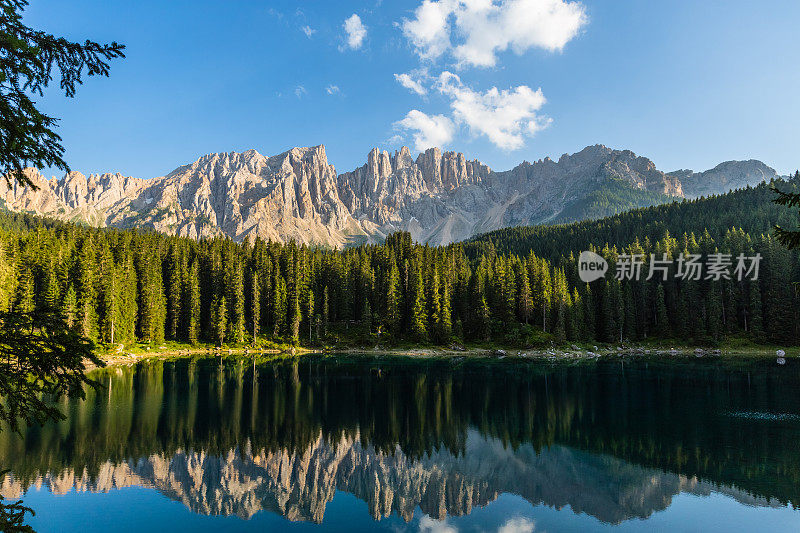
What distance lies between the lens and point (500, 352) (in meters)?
99.2

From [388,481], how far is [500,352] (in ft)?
252

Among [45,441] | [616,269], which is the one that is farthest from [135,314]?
[616,269]

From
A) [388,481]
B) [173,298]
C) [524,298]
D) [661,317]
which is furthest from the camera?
[661,317]

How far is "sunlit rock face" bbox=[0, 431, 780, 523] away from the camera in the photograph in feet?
76.3

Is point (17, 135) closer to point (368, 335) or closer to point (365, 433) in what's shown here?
point (365, 433)

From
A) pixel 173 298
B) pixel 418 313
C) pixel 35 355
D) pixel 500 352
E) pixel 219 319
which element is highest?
pixel 173 298

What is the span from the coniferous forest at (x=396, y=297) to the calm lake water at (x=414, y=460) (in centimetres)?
5452

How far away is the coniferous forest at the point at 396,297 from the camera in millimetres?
99938

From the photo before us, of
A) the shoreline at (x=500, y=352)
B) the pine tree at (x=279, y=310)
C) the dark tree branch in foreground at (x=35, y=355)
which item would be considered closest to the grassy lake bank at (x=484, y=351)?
the shoreline at (x=500, y=352)

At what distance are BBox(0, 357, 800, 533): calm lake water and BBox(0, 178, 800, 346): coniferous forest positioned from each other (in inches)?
2146

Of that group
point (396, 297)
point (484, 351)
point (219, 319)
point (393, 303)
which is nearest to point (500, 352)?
point (484, 351)

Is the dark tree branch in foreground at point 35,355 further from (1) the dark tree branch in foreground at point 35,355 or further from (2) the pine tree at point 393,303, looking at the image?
(2) the pine tree at point 393,303

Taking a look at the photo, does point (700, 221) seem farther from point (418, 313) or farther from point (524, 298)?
point (418, 313)

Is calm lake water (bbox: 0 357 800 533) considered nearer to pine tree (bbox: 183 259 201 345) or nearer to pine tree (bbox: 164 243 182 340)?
pine tree (bbox: 183 259 201 345)
